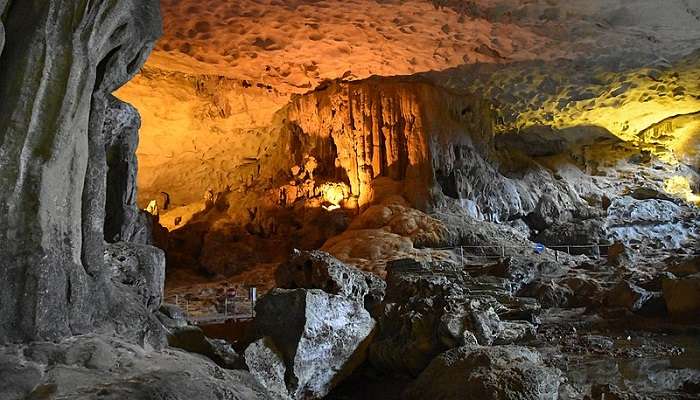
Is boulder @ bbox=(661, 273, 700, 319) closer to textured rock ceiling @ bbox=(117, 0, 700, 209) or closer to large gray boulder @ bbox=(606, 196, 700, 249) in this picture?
textured rock ceiling @ bbox=(117, 0, 700, 209)

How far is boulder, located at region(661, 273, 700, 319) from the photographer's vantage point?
403 inches

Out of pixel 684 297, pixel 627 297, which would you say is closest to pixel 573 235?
pixel 627 297

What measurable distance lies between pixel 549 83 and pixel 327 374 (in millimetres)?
14236

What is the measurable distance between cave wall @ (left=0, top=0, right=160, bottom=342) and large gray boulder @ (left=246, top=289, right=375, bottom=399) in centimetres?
234

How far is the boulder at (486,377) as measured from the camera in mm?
5402

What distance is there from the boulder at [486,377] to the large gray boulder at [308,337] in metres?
1.09

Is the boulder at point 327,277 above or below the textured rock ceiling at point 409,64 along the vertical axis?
below

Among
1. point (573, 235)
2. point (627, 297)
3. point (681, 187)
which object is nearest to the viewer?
point (627, 297)

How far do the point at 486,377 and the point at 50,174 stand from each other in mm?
4259

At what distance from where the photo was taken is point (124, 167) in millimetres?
6445

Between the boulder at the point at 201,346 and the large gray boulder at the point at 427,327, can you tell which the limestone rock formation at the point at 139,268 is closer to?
the boulder at the point at 201,346

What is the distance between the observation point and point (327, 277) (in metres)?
8.52

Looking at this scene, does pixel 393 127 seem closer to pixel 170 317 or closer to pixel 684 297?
pixel 684 297

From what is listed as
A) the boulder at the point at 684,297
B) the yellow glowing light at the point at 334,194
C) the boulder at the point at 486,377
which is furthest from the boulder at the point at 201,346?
the yellow glowing light at the point at 334,194
